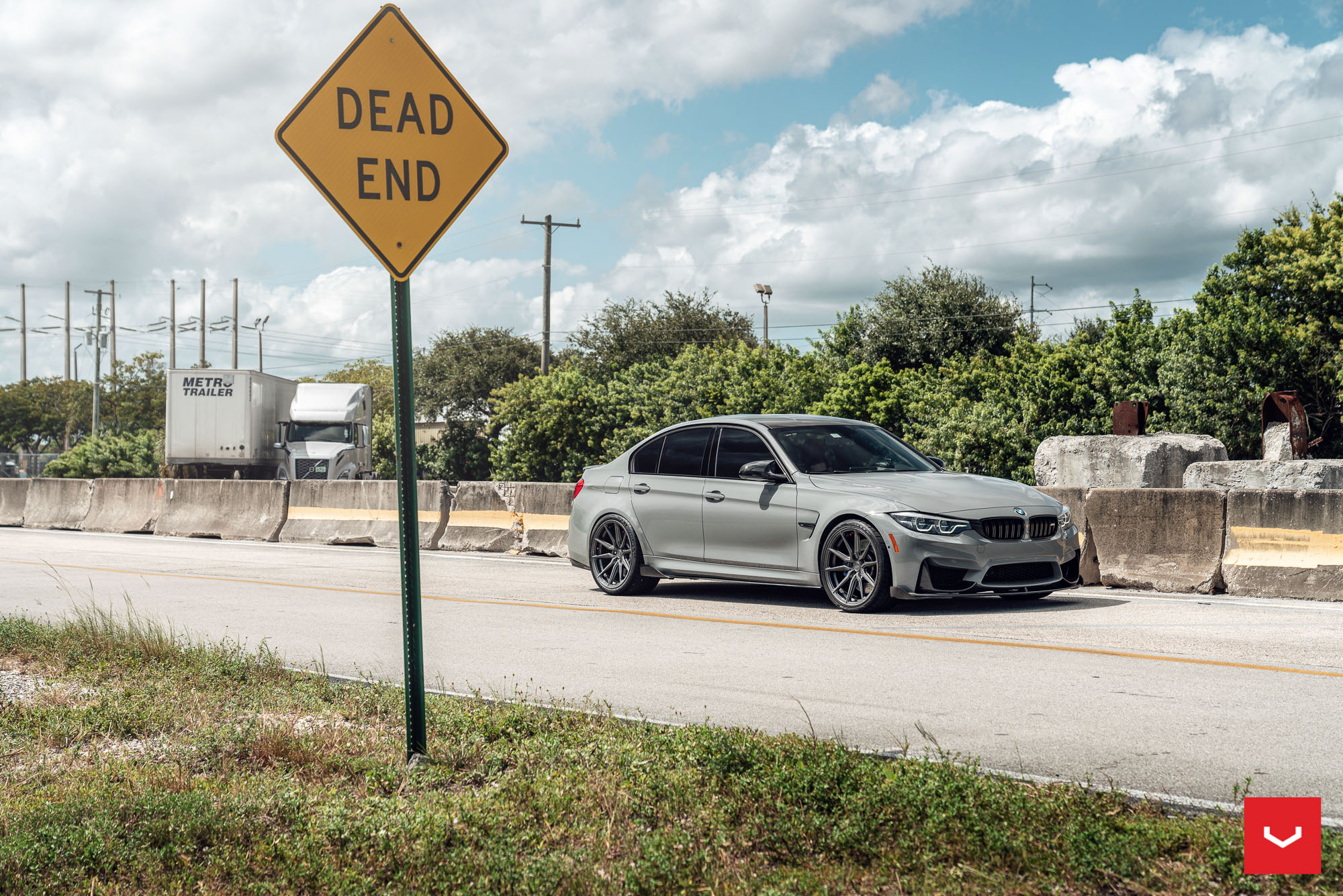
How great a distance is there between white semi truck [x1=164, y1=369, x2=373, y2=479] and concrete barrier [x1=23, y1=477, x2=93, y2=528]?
929 cm

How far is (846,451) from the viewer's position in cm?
1031

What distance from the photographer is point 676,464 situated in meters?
11.0

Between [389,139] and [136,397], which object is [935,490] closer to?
[389,139]

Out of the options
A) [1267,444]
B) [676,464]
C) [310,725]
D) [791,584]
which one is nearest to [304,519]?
[676,464]

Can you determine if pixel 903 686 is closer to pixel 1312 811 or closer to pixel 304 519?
pixel 1312 811

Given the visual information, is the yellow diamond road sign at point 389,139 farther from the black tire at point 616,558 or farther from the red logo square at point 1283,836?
the black tire at point 616,558

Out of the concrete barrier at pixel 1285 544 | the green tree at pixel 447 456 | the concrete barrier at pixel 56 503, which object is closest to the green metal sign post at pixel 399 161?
the concrete barrier at pixel 1285 544

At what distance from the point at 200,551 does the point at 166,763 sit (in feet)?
44.3

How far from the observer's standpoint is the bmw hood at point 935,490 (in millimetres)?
9062

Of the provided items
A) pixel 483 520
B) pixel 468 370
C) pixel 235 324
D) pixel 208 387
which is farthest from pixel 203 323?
pixel 483 520

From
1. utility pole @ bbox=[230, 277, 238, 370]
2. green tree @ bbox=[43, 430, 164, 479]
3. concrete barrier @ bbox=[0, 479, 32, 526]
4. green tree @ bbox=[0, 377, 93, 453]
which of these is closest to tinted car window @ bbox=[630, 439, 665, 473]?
concrete barrier @ bbox=[0, 479, 32, 526]

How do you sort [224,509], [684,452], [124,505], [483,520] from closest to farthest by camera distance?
[684,452], [483,520], [224,509], [124,505]

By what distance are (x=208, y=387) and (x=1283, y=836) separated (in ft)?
115

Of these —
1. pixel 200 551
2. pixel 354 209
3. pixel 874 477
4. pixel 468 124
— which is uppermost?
pixel 468 124
